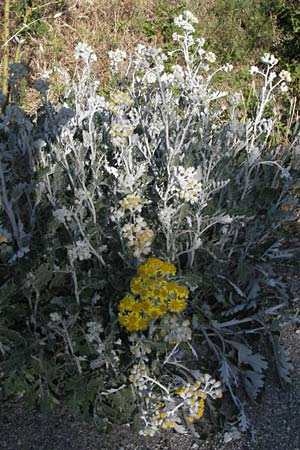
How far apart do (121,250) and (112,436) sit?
802mm

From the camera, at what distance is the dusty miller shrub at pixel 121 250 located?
2.32m

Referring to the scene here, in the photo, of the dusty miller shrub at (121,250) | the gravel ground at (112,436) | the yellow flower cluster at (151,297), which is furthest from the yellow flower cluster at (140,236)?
the gravel ground at (112,436)

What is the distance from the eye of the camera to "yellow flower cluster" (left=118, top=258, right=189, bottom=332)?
79.9 inches

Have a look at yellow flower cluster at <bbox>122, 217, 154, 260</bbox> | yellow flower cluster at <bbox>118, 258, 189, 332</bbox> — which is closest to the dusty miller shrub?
yellow flower cluster at <bbox>122, 217, 154, 260</bbox>

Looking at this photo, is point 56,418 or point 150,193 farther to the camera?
point 150,193

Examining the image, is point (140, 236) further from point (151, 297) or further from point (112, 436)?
point (112, 436)

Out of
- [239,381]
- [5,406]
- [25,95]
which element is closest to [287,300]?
[239,381]

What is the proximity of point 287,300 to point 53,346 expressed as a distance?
111 centimetres

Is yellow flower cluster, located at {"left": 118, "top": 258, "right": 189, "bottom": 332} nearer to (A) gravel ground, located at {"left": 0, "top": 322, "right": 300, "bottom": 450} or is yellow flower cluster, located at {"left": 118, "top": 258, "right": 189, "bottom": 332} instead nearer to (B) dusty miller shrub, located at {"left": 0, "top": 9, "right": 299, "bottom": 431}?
(B) dusty miller shrub, located at {"left": 0, "top": 9, "right": 299, "bottom": 431}

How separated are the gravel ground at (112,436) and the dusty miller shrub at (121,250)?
0.07 m

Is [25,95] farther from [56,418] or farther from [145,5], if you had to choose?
[56,418]

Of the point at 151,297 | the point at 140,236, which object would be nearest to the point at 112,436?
the point at 151,297

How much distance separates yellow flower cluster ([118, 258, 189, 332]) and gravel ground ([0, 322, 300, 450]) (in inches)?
Result: 20.2

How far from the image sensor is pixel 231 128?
3.24 metres
